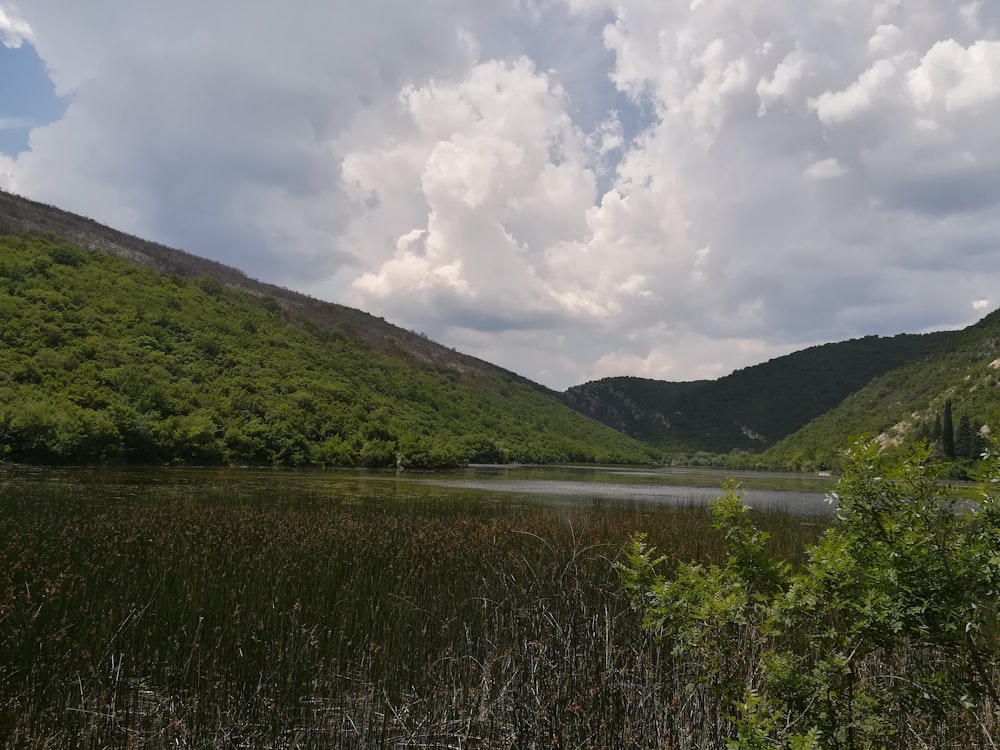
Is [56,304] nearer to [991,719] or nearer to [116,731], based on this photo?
[116,731]

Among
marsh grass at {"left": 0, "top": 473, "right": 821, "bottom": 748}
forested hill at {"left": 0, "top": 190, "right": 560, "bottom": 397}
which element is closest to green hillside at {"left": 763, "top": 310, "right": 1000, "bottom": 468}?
marsh grass at {"left": 0, "top": 473, "right": 821, "bottom": 748}

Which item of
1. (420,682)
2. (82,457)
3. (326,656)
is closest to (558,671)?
(420,682)

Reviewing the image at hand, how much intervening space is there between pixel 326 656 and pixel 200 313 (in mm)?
84540

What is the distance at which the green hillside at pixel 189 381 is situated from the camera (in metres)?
41.1

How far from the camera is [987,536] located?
10.5ft

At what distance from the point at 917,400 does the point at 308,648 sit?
128 metres

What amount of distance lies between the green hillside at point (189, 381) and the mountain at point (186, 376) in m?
0.17

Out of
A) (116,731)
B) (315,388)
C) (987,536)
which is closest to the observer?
(987,536)

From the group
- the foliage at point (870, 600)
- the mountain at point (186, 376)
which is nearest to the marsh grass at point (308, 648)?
the foliage at point (870, 600)

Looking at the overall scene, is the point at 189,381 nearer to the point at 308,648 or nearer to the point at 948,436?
the point at 308,648

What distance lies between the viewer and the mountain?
136 ft

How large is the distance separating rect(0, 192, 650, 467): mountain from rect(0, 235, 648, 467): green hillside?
0.17 m

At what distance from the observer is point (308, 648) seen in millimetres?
6137

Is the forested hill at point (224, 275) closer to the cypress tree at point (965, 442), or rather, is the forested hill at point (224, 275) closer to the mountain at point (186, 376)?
the mountain at point (186, 376)
